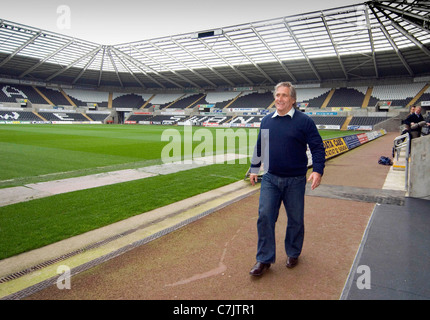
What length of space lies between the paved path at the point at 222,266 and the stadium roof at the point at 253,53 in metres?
22.8

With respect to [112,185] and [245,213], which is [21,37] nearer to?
[112,185]

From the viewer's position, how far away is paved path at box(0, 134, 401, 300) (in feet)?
9.68

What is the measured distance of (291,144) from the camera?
10.6ft

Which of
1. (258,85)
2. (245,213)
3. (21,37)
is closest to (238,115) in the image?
(258,85)

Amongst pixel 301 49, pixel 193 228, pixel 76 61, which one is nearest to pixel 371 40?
pixel 301 49

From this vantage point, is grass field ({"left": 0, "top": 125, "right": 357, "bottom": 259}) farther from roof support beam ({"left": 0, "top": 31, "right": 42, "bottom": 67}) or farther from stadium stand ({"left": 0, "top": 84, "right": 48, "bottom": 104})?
stadium stand ({"left": 0, "top": 84, "right": 48, "bottom": 104})

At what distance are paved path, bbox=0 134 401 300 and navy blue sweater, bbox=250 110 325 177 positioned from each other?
1239 millimetres

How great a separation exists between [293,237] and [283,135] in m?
1.29

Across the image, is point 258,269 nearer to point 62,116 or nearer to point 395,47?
point 395,47

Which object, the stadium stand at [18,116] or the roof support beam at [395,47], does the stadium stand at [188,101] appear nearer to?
the stadium stand at [18,116]

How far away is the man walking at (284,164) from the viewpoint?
128 inches

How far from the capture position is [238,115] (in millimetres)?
58062

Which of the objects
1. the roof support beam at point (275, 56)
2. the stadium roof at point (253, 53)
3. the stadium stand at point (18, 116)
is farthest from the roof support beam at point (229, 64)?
the stadium stand at point (18, 116)

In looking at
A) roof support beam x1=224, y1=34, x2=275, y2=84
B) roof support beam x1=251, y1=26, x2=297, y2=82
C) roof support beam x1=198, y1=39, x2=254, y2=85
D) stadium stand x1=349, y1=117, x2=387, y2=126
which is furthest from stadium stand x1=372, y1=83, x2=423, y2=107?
roof support beam x1=198, y1=39, x2=254, y2=85
